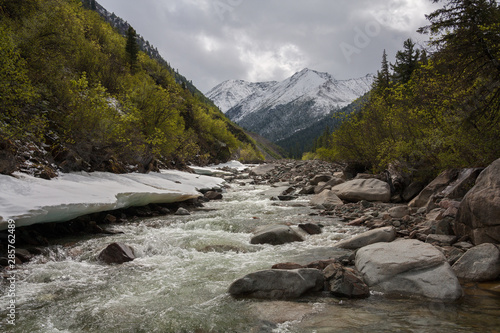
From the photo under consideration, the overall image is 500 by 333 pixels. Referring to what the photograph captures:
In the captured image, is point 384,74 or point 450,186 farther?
point 384,74

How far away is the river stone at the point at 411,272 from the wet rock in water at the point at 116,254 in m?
6.72

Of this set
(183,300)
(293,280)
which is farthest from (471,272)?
(183,300)

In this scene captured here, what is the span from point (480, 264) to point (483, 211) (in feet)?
5.55

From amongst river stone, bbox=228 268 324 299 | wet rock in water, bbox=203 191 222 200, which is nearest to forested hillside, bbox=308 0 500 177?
river stone, bbox=228 268 324 299

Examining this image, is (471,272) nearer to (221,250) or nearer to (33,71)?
(221,250)

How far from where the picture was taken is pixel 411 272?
5840mm

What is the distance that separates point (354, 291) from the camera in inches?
220

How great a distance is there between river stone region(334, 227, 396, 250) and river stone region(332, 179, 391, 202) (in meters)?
8.25

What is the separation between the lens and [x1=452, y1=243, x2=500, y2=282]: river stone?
19.0ft

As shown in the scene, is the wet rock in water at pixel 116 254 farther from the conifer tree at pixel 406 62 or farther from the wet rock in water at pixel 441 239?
the conifer tree at pixel 406 62

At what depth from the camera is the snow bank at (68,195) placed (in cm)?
792

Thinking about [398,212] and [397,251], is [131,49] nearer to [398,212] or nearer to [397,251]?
[398,212]

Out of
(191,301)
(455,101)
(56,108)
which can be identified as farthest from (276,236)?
(56,108)

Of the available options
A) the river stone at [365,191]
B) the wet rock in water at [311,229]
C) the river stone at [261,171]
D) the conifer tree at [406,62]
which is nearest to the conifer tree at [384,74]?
the conifer tree at [406,62]
